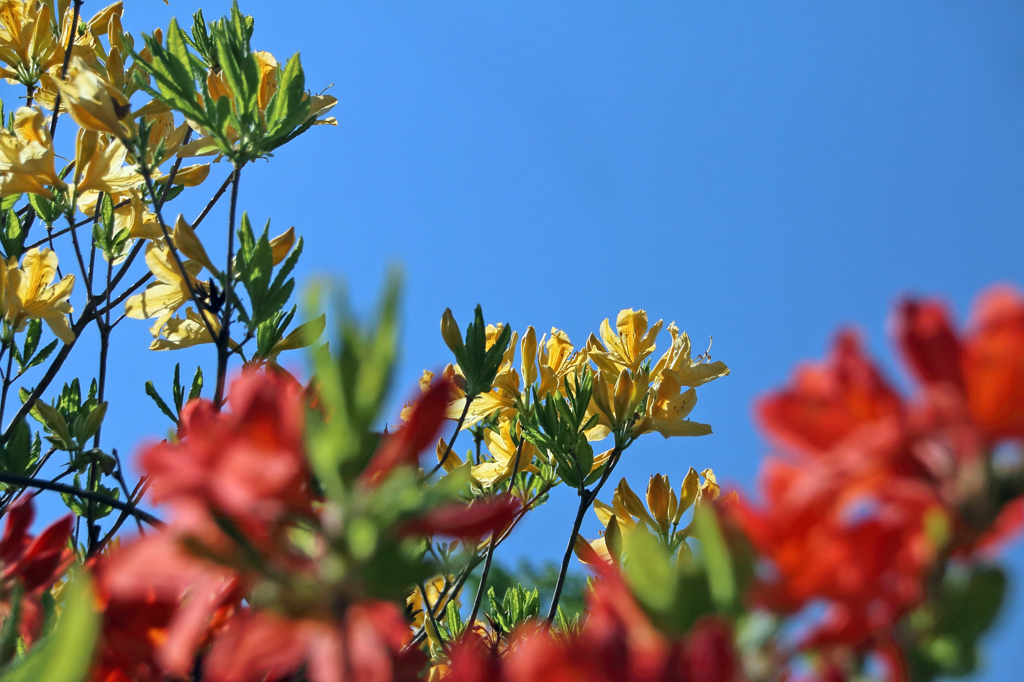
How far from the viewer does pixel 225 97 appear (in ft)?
4.00

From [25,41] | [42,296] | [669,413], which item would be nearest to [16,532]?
[42,296]

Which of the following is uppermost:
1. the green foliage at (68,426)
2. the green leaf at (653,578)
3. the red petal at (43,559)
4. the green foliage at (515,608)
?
the green foliage at (68,426)

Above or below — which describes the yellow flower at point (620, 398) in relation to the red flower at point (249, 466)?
above

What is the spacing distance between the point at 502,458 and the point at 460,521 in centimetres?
157

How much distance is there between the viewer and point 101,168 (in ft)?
5.02

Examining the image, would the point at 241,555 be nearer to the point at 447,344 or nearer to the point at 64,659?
the point at 64,659

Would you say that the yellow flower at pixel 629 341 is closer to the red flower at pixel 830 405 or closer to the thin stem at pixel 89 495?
the thin stem at pixel 89 495

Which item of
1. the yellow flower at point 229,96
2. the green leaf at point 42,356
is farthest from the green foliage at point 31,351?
the yellow flower at point 229,96

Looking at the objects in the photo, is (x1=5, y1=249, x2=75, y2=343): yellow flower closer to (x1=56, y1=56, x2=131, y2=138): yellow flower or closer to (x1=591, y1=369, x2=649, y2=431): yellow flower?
(x1=56, y1=56, x2=131, y2=138): yellow flower

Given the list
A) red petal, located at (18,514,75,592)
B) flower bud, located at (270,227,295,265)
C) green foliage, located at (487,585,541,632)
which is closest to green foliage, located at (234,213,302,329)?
flower bud, located at (270,227,295,265)

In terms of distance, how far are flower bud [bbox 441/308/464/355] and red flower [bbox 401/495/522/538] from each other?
115 centimetres

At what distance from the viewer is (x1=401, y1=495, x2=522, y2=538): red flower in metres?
0.42

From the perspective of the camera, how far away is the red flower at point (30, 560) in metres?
0.65

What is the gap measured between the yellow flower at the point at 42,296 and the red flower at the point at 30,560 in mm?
924
